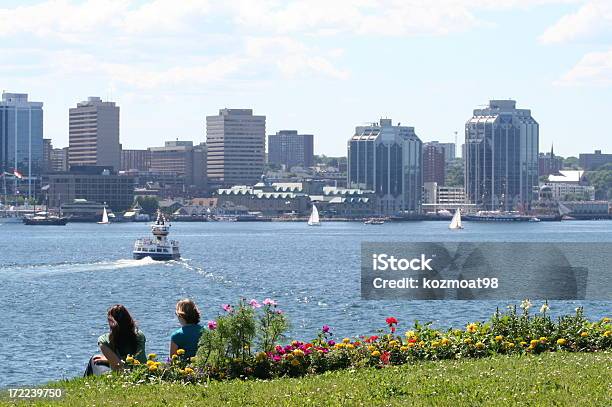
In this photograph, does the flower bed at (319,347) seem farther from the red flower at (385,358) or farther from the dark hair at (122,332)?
the dark hair at (122,332)

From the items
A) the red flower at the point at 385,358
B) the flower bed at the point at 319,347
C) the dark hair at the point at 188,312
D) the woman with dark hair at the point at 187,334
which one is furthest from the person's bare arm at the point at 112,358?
the red flower at the point at 385,358

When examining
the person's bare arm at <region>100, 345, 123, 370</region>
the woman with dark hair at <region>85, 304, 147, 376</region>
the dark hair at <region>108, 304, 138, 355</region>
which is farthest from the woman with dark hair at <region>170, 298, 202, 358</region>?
the person's bare arm at <region>100, 345, 123, 370</region>

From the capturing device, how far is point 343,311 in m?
52.9

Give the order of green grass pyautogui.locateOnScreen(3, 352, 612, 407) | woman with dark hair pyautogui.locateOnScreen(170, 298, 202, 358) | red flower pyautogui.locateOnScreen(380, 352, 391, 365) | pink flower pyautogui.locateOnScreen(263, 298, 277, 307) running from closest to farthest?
green grass pyautogui.locateOnScreen(3, 352, 612, 407) < pink flower pyautogui.locateOnScreen(263, 298, 277, 307) < woman with dark hair pyautogui.locateOnScreen(170, 298, 202, 358) < red flower pyautogui.locateOnScreen(380, 352, 391, 365)

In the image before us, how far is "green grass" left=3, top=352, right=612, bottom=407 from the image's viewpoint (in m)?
16.5

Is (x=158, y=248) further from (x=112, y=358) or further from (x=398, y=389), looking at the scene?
(x=398, y=389)

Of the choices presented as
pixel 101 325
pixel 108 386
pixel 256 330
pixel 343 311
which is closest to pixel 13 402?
pixel 108 386

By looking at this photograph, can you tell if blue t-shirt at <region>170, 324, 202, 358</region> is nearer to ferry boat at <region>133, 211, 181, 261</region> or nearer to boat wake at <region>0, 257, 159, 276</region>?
boat wake at <region>0, 257, 159, 276</region>

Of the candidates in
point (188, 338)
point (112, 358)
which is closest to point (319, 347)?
point (188, 338)

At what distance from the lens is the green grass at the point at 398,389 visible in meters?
16.5

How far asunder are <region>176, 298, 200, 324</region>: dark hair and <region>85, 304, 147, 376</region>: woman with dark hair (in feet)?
2.29

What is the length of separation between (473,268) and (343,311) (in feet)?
63.0

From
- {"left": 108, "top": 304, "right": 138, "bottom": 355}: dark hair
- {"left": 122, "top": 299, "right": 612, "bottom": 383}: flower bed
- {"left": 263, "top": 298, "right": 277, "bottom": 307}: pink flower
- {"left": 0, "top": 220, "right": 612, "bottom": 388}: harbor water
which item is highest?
{"left": 263, "top": 298, "right": 277, "bottom": 307}: pink flower

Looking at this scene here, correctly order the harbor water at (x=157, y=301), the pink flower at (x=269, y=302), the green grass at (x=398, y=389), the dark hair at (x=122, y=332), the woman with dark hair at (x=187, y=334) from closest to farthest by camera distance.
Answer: the green grass at (x=398, y=389) → the dark hair at (x=122, y=332) → the pink flower at (x=269, y=302) → the woman with dark hair at (x=187, y=334) → the harbor water at (x=157, y=301)
